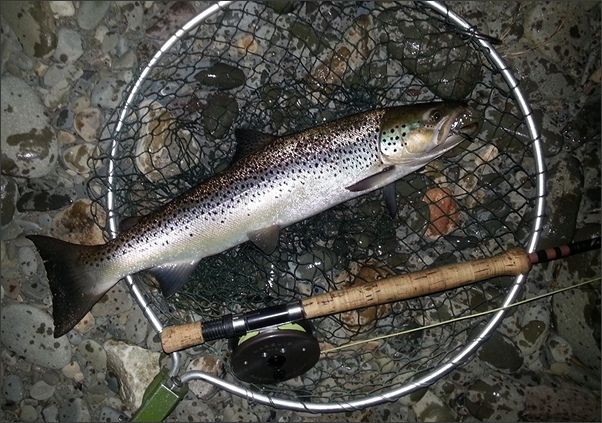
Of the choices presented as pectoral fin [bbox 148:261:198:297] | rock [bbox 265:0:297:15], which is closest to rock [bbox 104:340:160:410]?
pectoral fin [bbox 148:261:198:297]

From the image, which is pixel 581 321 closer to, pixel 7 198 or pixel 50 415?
pixel 50 415

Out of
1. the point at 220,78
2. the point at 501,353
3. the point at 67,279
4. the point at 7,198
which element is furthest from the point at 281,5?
the point at 501,353

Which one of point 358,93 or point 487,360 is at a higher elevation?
point 358,93

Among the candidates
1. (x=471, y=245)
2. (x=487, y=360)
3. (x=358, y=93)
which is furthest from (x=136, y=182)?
(x=487, y=360)

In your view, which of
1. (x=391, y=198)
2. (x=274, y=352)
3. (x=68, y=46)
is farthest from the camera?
(x=68, y=46)

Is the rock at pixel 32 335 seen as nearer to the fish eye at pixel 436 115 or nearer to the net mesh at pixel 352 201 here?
the net mesh at pixel 352 201

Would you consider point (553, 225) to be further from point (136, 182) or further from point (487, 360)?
point (136, 182)

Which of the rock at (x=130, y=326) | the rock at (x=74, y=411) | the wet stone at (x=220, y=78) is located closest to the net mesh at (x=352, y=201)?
the wet stone at (x=220, y=78)
